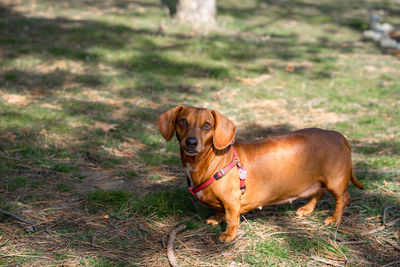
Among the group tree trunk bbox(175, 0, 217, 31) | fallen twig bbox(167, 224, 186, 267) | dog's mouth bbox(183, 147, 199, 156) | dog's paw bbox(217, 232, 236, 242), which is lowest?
fallen twig bbox(167, 224, 186, 267)

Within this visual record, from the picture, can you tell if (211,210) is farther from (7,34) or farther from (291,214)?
(7,34)

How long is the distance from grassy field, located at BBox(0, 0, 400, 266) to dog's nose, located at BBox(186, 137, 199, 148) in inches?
34.5

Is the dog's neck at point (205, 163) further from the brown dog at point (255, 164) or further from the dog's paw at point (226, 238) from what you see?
the dog's paw at point (226, 238)

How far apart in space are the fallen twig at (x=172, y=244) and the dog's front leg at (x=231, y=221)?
35cm

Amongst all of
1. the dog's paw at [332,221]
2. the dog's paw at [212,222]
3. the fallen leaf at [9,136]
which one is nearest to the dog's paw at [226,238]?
the dog's paw at [212,222]

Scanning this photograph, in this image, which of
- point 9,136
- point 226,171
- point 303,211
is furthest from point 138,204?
point 9,136

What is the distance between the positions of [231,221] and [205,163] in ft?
1.75

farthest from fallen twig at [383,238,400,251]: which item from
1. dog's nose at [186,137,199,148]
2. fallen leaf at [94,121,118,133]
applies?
fallen leaf at [94,121,118,133]

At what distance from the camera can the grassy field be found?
314cm

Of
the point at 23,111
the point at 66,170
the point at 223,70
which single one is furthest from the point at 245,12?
the point at 66,170

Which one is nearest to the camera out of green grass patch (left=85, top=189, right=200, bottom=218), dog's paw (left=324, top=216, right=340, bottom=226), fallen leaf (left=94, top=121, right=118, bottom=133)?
dog's paw (left=324, top=216, right=340, bottom=226)

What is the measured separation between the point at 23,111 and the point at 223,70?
12.7 ft

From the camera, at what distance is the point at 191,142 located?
2.86 meters

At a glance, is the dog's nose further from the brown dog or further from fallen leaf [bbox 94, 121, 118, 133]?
fallen leaf [bbox 94, 121, 118, 133]
